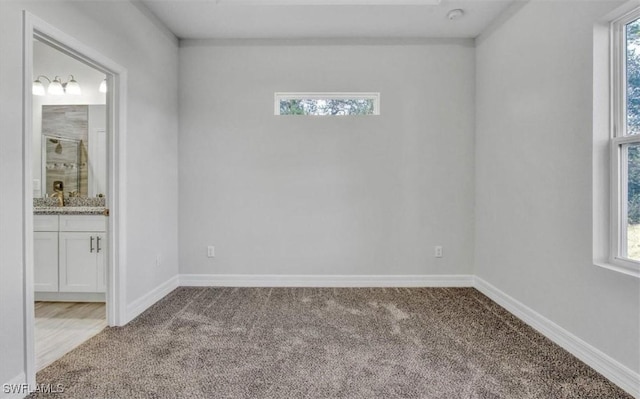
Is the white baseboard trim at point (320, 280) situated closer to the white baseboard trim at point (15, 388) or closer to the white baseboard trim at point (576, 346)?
the white baseboard trim at point (576, 346)

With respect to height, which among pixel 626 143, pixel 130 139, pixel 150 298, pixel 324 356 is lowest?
pixel 324 356

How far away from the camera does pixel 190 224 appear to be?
3.60 metres

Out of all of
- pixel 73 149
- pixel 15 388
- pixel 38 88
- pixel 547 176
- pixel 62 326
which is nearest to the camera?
pixel 15 388

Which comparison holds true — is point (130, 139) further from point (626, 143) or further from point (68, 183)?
point (626, 143)

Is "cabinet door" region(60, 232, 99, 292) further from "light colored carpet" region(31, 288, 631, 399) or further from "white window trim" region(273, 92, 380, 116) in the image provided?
"white window trim" region(273, 92, 380, 116)

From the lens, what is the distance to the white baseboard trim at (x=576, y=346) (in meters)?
1.79

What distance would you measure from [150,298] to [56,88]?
7.93 feet

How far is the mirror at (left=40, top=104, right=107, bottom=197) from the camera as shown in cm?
347

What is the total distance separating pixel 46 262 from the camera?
9.96 ft

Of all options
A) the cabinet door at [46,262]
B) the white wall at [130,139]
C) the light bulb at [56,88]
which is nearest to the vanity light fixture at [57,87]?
the light bulb at [56,88]

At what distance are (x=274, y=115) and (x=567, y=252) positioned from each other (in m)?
2.85

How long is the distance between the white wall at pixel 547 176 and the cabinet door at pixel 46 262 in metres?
4.16

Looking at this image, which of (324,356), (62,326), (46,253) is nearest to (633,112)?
(324,356)

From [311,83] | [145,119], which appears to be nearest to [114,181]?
[145,119]
